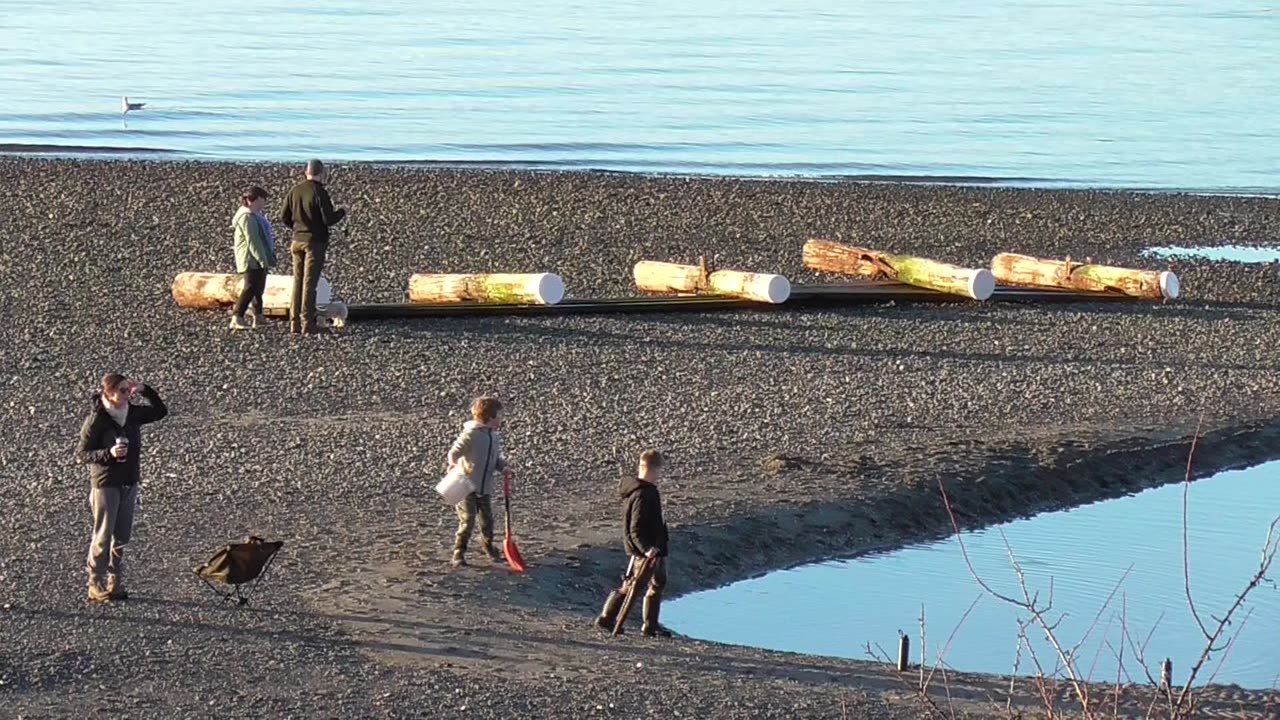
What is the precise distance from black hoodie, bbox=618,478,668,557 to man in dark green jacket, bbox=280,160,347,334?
8936 mm

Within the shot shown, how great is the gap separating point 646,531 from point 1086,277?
13863mm

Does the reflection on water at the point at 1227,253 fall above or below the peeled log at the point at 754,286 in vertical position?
above

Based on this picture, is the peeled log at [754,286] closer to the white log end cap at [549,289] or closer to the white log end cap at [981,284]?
the white log end cap at [549,289]

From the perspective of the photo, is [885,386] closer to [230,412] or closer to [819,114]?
[230,412]

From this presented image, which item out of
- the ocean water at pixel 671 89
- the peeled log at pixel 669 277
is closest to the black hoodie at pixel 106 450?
the peeled log at pixel 669 277

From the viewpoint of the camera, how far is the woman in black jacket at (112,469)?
11109 mm

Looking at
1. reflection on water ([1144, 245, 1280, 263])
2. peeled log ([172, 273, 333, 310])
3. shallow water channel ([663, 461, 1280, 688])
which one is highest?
reflection on water ([1144, 245, 1280, 263])

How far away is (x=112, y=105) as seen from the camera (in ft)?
174

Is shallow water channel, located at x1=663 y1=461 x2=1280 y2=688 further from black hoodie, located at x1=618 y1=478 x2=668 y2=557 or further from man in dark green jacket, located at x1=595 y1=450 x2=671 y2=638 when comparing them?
black hoodie, located at x1=618 y1=478 x2=668 y2=557

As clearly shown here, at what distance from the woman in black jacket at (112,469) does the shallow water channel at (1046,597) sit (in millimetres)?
3233

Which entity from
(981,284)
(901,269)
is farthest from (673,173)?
(981,284)

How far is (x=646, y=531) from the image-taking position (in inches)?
436

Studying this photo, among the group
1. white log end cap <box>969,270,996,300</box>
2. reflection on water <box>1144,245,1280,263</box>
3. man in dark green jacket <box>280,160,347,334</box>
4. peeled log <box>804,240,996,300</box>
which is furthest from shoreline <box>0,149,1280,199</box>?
man in dark green jacket <box>280,160,347,334</box>

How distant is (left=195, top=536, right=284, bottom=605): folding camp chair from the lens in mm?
11023
